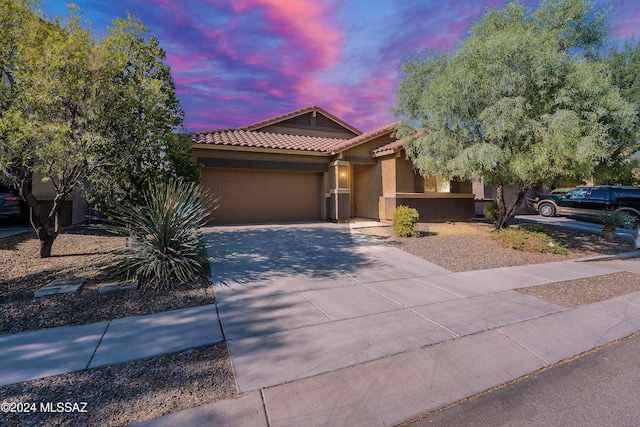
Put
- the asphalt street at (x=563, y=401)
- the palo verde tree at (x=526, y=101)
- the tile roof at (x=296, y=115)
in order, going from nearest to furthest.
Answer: the asphalt street at (x=563, y=401), the palo verde tree at (x=526, y=101), the tile roof at (x=296, y=115)

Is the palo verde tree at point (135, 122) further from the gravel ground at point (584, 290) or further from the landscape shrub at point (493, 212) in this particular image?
the landscape shrub at point (493, 212)

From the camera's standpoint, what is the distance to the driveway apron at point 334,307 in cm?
317

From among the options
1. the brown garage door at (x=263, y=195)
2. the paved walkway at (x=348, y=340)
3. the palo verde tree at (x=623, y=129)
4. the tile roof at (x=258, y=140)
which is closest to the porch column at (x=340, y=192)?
the tile roof at (x=258, y=140)

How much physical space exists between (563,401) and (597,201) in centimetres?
1749

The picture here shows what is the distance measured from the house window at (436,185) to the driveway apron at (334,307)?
7154mm

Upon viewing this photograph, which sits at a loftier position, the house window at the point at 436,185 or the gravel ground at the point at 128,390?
the house window at the point at 436,185

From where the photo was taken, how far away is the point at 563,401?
264 centimetres

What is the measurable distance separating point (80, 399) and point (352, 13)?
12.5m

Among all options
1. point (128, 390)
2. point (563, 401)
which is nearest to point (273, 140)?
point (128, 390)

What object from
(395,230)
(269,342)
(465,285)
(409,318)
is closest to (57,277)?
(269,342)

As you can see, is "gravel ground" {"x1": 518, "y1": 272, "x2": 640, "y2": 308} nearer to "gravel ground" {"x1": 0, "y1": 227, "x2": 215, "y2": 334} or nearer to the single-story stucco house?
"gravel ground" {"x1": 0, "y1": 227, "x2": 215, "y2": 334}

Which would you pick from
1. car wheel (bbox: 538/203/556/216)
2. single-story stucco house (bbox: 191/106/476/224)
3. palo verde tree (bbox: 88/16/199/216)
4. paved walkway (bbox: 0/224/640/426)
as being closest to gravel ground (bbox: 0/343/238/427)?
paved walkway (bbox: 0/224/640/426)

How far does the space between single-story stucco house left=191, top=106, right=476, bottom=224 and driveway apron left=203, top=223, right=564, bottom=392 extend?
5509 millimetres

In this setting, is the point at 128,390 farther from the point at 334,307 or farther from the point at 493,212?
the point at 493,212
